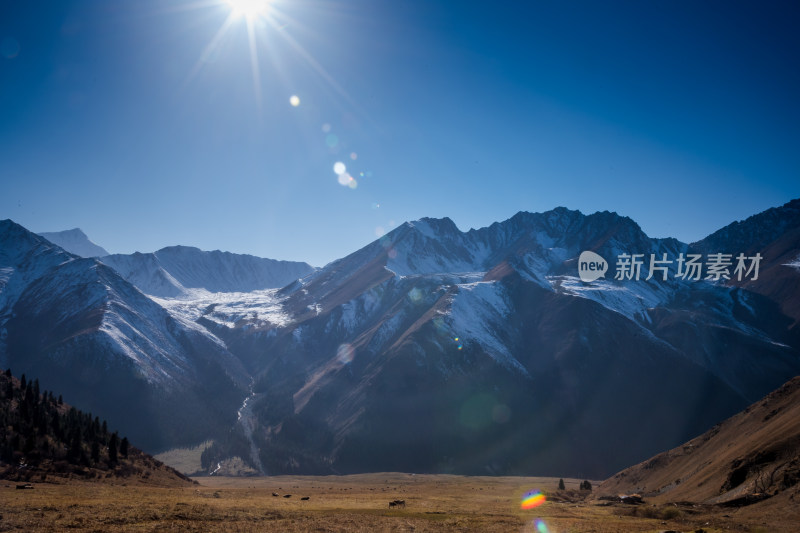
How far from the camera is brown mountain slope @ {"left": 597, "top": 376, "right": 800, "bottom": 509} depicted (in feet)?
171

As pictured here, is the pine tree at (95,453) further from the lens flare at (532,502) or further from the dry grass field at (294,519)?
the lens flare at (532,502)

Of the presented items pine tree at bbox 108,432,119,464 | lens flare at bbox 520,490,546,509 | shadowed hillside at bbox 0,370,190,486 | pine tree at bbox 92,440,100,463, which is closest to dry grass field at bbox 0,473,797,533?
lens flare at bbox 520,490,546,509

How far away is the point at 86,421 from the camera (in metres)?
110

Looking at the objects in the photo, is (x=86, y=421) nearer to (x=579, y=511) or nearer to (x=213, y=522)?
(x=213, y=522)

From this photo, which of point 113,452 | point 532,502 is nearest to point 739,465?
point 532,502

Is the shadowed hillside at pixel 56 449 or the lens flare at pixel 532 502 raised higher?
the shadowed hillside at pixel 56 449

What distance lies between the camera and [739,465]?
61.2 m

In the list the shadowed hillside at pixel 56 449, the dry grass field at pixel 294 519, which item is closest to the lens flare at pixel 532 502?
the dry grass field at pixel 294 519

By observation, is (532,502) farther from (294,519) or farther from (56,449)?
(56,449)

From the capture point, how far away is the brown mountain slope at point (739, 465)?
52094 mm

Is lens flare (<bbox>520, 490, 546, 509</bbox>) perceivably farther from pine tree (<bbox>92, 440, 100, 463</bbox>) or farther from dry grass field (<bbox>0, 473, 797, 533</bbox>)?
pine tree (<bbox>92, 440, 100, 463</bbox>)

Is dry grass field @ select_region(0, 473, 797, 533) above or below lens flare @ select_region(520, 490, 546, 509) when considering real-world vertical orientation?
above

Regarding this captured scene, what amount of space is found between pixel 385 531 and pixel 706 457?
7445cm

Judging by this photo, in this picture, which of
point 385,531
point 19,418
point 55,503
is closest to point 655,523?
point 385,531
